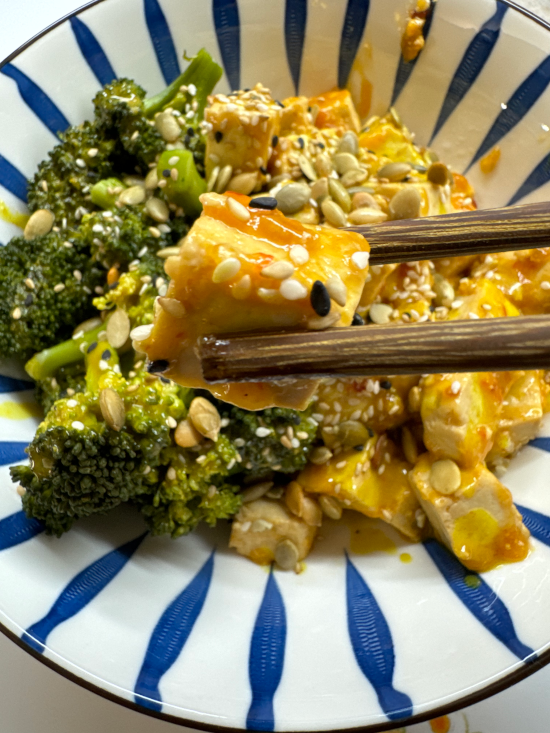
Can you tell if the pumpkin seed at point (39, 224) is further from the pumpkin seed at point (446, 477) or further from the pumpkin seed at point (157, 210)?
the pumpkin seed at point (446, 477)

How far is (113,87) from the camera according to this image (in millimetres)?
2248

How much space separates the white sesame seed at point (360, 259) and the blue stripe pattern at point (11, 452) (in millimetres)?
1348

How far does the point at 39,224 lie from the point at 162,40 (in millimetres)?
948

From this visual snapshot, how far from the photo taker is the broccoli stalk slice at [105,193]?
2.17 metres

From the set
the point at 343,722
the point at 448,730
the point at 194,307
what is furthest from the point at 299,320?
the point at 448,730

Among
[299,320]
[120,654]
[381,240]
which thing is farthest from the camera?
[120,654]

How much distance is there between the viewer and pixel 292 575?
6.78 ft

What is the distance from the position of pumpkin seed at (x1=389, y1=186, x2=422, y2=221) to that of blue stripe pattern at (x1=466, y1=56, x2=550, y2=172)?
2.11ft

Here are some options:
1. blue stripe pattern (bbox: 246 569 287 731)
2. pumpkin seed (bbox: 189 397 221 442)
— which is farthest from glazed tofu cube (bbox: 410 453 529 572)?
pumpkin seed (bbox: 189 397 221 442)

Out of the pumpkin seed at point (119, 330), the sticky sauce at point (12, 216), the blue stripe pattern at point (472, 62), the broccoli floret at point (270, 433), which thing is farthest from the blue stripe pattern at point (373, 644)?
the blue stripe pattern at point (472, 62)

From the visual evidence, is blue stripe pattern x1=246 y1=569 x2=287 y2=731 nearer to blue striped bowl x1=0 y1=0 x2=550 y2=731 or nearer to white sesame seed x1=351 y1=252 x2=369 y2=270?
blue striped bowl x1=0 y1=0 x2=550 y2=731

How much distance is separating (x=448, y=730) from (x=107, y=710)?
3.63 ft

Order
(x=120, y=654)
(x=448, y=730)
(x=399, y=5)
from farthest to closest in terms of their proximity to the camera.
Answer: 1. (x=399, y=5)
2. (x=448, y=730)
3. (x=120, y=654)

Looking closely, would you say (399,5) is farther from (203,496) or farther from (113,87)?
(203,496)
